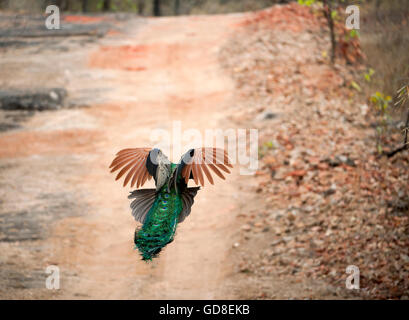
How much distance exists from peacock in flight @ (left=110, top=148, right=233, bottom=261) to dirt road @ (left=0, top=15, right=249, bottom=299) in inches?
143

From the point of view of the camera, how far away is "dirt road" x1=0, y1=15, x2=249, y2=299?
23.1 feet

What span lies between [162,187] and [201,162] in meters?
0.35

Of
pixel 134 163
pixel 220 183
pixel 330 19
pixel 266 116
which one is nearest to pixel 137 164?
pixel 134 163

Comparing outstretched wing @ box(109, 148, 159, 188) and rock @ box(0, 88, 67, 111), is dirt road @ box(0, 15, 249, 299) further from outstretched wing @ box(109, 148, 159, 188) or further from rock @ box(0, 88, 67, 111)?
outstretched wing @ box(109, 148, 159, 188)

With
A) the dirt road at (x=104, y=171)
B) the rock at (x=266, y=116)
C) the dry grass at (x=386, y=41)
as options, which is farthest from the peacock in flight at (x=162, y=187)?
the rock at (x=266, y=116)

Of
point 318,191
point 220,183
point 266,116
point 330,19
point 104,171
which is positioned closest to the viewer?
point 318,191

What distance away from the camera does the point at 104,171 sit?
33.5 ft

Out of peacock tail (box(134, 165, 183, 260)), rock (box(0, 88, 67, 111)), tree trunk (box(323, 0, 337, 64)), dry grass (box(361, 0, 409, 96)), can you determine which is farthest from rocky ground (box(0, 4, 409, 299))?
Answer: peacock tail (box(134, 165, 183, 260))

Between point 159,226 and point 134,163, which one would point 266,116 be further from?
point 159,226

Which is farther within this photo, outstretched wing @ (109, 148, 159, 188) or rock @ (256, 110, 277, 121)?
rock @ (256, 110, 277, 121)

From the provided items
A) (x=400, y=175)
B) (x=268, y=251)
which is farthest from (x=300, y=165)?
(x=268, y=251)

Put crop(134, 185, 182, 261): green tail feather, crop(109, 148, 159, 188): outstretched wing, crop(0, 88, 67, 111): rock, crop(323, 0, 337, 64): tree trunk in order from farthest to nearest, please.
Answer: crop(0, 88, 67, 111): rock
crop(323, 0, 337, 64): tree trunk
crop(109, 148, 159, 188): outstretched wing
crop(134, 185, 182, 261): green tail feather

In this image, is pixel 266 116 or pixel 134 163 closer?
pixel 134 163

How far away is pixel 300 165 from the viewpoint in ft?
32.0
